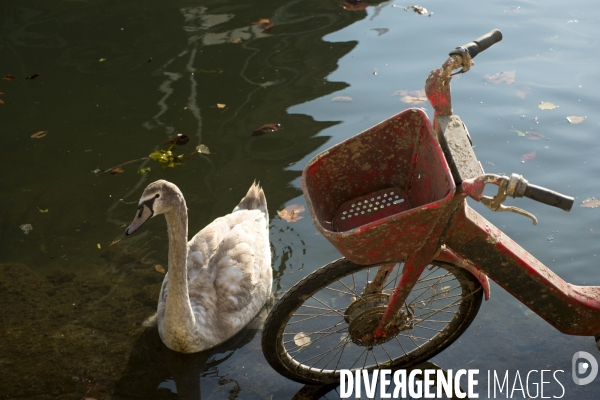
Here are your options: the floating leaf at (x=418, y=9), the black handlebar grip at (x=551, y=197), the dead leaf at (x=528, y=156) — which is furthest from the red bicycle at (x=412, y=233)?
the floating leaf at (x=418, y=9)

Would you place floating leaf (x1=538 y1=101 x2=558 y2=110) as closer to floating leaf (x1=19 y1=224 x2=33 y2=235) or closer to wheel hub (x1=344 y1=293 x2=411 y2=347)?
wheel hub (x1=344 y1=293 x2=411 y2=347)

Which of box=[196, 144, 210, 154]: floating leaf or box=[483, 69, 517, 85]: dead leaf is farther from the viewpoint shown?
box=[483, 69, 517, 85]: dead leaf

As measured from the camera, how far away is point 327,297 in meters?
4.93

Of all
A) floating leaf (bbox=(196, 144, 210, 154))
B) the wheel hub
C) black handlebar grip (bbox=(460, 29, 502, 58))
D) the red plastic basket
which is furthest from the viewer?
floating leaf (bbox=(196, 144, 210, 154))

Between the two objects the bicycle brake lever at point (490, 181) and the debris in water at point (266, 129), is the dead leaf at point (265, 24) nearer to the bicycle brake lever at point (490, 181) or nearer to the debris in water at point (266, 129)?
the debris in water at point (266, 129)

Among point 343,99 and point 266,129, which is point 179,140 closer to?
point 266,129

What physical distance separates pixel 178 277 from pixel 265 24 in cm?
532

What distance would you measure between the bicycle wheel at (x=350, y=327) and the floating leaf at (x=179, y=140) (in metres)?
2.54

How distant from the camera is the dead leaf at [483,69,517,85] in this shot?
7.32 metres

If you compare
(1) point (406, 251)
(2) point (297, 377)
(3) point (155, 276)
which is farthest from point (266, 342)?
(3) point (155, 276)

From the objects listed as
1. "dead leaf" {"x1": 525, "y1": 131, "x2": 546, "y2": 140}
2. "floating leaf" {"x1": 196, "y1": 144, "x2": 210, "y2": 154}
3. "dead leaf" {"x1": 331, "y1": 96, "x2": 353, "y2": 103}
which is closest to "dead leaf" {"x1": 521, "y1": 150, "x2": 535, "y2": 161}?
"dead leaf" {"x1": 525, "y1": 131, "x2": 546, "y2": 140}

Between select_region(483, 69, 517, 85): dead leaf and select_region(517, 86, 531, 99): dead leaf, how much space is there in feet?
0.62

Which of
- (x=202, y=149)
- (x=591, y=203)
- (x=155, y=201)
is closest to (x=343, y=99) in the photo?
(x=202, y=149)

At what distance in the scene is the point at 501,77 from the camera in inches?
→ 291
